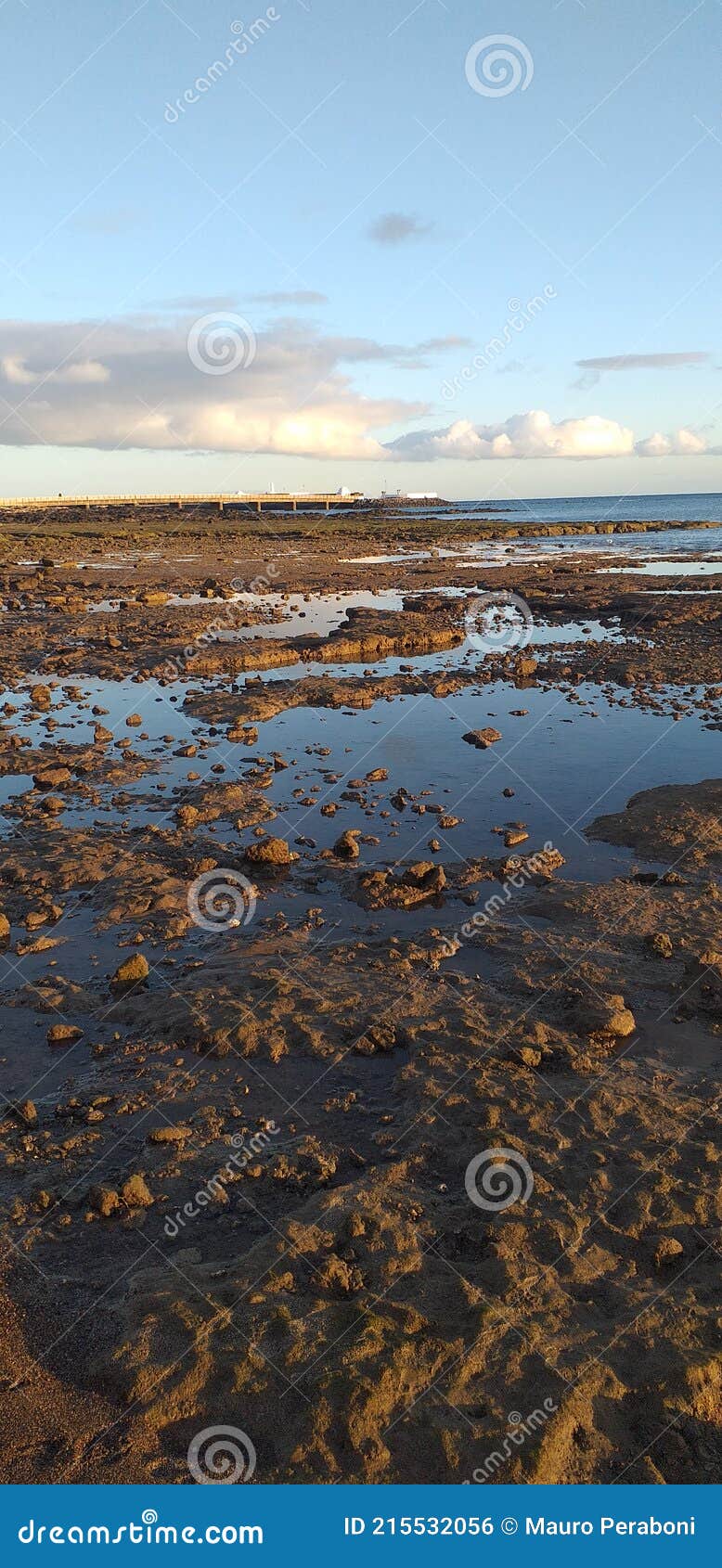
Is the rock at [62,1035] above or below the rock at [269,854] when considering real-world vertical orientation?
below

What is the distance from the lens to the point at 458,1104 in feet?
26.0

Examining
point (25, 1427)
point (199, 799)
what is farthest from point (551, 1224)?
point (199, 799)

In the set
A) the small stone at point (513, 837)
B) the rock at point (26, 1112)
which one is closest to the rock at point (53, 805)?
the small stone at point (513, 837)

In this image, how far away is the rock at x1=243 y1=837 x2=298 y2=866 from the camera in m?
13.4

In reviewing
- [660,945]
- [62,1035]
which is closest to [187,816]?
[62,1035]

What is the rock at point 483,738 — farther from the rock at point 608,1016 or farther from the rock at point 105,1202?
the rock at point 105,1202

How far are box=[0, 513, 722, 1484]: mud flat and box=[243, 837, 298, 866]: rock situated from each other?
0.14 ft

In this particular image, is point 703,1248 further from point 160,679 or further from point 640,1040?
point 160,679

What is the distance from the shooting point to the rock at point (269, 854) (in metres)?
13.4

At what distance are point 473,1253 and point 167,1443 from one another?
2373mm

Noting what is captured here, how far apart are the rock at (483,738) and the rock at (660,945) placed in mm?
9530

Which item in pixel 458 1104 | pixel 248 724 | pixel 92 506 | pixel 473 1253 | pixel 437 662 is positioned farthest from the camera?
pixel 92 506

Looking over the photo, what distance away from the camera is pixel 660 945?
35.1 feet

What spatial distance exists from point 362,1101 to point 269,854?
5.77 m
